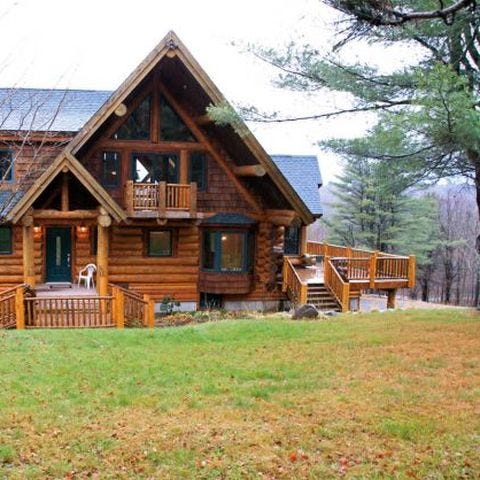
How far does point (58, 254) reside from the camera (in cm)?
2006

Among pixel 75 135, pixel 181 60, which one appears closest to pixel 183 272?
pixel 75 135

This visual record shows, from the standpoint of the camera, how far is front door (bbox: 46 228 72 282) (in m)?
19.9

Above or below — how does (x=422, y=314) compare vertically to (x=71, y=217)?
below

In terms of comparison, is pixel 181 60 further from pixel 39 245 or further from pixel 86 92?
A: pixel 39 245

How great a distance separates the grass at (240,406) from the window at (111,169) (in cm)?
804

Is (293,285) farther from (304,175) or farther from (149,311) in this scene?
(304,175)

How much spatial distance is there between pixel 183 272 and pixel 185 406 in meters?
12.5

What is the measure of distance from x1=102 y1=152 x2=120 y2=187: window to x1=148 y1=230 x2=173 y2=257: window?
7.13 feet

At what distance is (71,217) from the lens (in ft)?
57.3

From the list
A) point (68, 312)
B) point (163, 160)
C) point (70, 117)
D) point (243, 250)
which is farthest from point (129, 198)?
point (243, 250)

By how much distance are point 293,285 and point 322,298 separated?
1.14 meters

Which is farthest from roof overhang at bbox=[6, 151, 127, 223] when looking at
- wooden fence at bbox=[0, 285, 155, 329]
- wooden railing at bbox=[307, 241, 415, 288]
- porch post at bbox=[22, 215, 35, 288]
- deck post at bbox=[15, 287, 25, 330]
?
wooden railing at bbox=[307, 241, 415, 288]

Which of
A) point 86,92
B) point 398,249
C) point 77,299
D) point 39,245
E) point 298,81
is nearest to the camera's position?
point 298,81

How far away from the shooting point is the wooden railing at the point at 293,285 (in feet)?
62.5
